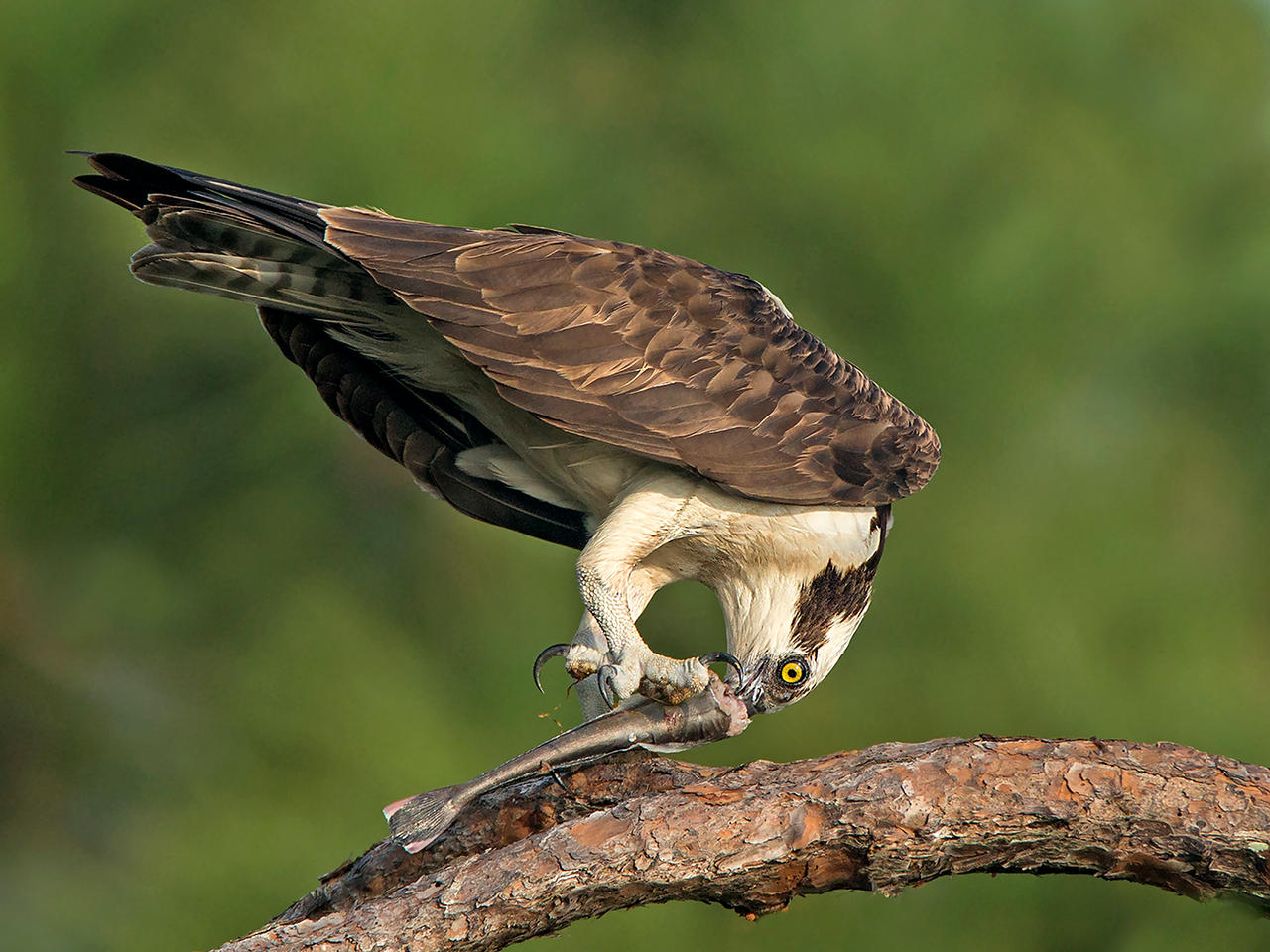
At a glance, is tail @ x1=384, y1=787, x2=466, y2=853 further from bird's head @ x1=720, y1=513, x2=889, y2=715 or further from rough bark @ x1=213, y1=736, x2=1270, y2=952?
bird's head @ x1=720, y1=513, x2=889, y2=715

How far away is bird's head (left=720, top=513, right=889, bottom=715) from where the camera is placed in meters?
3.68

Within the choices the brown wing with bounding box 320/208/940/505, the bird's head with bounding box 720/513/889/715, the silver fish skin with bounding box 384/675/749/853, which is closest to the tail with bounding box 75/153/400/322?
the brown wing with bounding box 320/208/940/505

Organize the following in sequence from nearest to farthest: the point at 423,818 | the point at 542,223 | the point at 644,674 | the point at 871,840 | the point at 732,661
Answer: the point at 871,840, the point at 423,818, the point at 644,674, the point at 732,661, the point at 542,223

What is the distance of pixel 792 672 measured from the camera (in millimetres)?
3699

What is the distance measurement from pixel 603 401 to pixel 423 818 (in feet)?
3.57

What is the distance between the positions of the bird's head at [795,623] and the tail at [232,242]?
4.49 feet

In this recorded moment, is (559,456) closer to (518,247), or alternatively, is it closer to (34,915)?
(518,247)

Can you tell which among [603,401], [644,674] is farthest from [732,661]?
[603,401]

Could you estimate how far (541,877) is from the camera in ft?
8.55

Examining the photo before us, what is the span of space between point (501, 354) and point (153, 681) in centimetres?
396

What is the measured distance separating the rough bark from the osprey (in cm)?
62

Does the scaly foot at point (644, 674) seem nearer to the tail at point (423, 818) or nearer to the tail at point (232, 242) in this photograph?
the tail at point (423, 818)

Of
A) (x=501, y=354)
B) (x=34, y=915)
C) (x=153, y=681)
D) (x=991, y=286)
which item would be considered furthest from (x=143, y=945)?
(x=991, y=286)

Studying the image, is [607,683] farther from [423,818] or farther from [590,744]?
[423,818]
